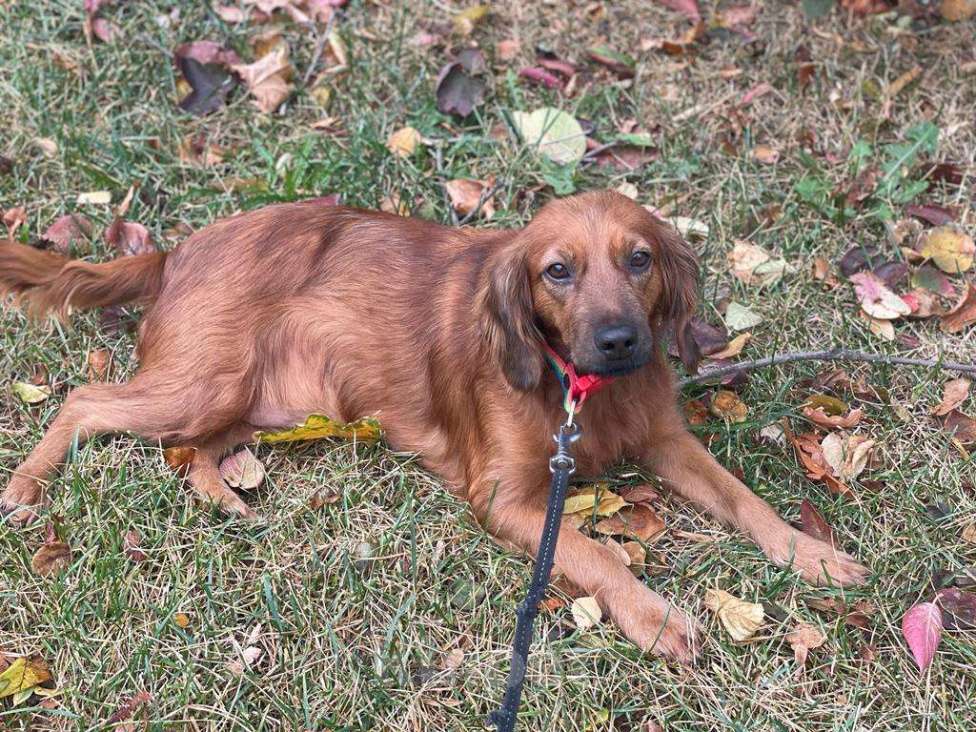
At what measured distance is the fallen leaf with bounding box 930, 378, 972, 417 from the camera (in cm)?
457

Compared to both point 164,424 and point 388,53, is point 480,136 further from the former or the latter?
point 164,424

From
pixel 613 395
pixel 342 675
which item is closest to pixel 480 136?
pixel 613 395

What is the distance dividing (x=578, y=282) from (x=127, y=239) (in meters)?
2.63

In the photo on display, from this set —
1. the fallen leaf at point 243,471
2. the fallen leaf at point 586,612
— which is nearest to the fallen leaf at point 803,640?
the fallen leaf at point 586,612

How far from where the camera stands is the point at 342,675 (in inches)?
144

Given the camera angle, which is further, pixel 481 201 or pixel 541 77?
pixel 541 77

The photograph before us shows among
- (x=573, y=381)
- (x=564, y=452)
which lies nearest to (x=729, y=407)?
(x=573, y=381)

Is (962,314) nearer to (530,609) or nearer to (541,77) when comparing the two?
(541,77)

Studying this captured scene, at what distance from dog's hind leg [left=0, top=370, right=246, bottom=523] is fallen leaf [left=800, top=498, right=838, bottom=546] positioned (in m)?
2.39

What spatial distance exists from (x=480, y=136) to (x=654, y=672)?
336 cm

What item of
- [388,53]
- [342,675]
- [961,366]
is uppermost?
[388,53]

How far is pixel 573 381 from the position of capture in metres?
3.88

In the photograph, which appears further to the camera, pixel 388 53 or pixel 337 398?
pixel 388 53

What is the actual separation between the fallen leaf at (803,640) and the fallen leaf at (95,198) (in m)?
3.97
